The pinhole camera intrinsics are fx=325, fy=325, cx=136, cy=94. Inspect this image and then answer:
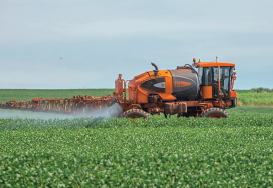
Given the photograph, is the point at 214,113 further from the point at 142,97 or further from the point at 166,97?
the point at 142,97

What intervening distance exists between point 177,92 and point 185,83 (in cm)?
57

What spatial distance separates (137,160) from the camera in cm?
741

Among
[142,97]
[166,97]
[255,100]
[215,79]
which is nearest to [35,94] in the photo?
[255,100]

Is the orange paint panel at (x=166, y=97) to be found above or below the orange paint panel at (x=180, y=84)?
below

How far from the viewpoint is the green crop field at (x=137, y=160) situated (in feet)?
22.3

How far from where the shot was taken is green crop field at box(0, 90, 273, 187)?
6.80 meters

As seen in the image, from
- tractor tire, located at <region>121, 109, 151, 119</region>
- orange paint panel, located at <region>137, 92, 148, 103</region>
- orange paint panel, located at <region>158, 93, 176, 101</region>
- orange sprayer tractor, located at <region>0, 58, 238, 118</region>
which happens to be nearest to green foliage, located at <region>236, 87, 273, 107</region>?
orange sprayer tractor, located at <region>0, 58, 238, 118</region>

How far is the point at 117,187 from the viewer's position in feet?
21.4

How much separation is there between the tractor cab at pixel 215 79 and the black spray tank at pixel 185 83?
35cm

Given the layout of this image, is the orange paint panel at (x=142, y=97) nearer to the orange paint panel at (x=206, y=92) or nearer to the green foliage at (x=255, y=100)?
the orange paint panel at (x=206, y=92)

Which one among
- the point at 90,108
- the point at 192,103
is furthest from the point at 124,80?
the point at 192,103

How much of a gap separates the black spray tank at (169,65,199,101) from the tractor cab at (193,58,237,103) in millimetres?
353

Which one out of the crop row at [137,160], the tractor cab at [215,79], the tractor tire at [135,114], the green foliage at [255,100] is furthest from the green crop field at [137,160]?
the green foliage at [255,100]

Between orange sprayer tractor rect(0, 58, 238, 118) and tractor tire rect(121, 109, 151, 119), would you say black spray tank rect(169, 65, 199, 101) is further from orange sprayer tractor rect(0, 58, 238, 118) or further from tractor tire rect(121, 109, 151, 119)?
tractor tire rect(121, 109, 151, 119)
